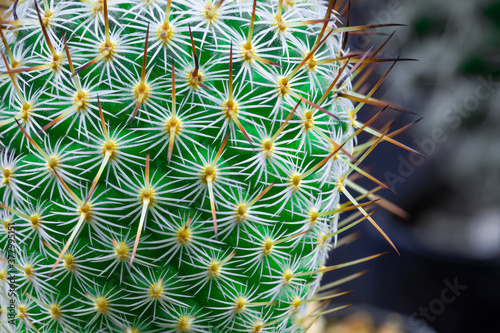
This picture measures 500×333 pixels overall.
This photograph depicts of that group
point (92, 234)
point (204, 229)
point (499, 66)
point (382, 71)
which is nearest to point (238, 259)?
point (204, 229)

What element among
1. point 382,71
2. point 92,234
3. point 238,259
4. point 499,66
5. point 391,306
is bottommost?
point 391,306

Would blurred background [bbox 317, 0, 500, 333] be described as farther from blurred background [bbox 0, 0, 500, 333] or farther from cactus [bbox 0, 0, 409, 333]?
cactus [bbox 0, 0, 409, 333]

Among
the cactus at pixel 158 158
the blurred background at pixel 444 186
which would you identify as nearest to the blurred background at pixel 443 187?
the blurred background at pixel 444 186

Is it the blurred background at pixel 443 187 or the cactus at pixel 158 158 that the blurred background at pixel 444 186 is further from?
the cactus at pixel 158 158

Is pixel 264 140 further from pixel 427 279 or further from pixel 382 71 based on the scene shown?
pixel 382 71

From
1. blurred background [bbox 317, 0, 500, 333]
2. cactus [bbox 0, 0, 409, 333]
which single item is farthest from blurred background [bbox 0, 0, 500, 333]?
cactus [bbox 0, 0, 409, 333]

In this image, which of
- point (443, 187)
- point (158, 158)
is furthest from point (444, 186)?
point (158, 158)
